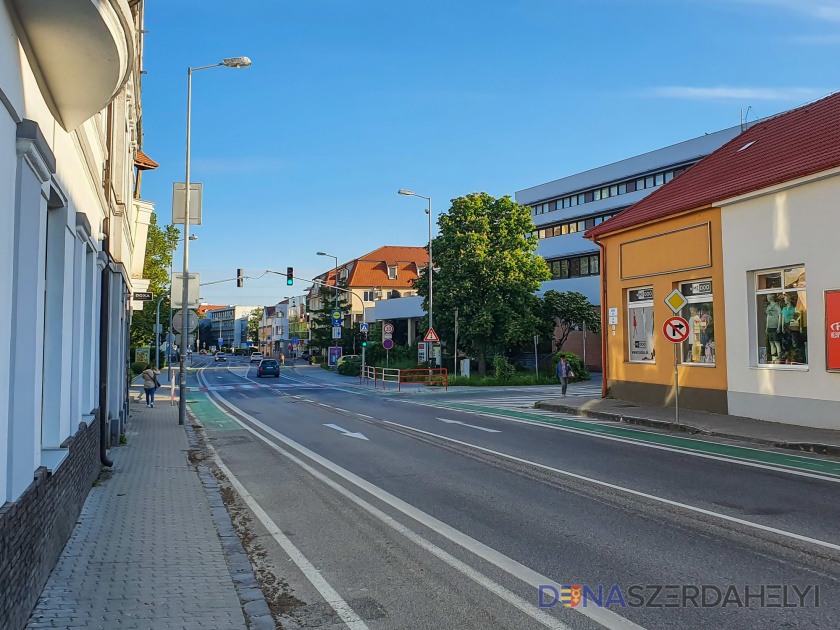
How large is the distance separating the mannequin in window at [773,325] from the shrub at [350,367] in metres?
38.0

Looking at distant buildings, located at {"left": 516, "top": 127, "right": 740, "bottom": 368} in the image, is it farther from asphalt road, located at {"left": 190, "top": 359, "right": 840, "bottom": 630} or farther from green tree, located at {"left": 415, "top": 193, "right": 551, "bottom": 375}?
asphalt road, located at {"left": 190, "top": 359, "right": 840, "bottom": 630}

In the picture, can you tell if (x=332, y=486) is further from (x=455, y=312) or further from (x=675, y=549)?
(x=455, y=312)

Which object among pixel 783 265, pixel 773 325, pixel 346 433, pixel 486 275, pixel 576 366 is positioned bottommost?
pixel 346 433

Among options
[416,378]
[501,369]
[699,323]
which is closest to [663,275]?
[699,323]

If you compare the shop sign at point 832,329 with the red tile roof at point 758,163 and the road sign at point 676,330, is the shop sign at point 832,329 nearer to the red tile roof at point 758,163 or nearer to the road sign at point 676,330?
the red tile roof at point 758,163

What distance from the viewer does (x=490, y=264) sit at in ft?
122

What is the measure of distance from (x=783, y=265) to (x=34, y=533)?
14.5m

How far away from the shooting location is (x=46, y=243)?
21.2ft

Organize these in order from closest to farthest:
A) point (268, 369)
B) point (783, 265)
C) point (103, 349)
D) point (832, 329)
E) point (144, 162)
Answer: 1. point (103, 349)
2. point (832, 329)
3. point (783, 265)
4. point (144, 162)
5. point (268, 369)

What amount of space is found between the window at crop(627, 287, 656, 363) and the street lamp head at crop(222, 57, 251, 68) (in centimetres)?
1292

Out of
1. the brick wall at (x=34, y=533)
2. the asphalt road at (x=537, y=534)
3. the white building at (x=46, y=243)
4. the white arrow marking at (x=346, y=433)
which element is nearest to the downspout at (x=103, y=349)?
the asphalt road at (x=537, y=534)

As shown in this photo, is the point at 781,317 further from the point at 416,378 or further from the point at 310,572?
the point at 416,378

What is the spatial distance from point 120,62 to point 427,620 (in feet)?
15.8

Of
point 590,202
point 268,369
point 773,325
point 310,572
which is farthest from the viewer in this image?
point 590,202
